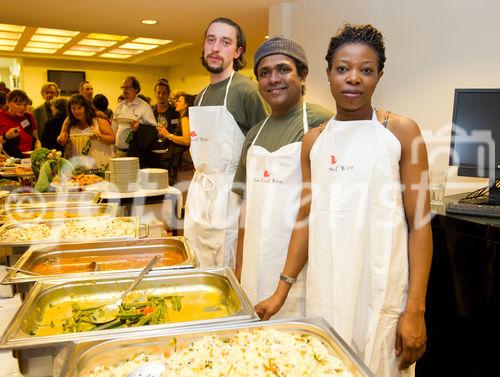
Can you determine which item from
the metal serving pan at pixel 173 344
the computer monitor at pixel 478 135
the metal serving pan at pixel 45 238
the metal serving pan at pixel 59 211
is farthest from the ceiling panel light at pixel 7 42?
the metal serving pan at pixel 173 344

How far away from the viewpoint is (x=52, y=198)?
2.74 m

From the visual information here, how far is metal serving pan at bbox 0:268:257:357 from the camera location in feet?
3.71

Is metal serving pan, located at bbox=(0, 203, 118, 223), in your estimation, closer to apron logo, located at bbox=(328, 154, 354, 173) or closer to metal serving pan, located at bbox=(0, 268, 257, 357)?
metal serving pan, located at bbox=(0, 268, 257, 357)

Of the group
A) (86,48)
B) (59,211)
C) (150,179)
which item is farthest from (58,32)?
(59,211)

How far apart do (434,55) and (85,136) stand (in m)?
3.08

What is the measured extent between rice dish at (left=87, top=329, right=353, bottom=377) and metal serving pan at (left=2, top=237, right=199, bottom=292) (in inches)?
25.3

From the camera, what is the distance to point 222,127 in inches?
81.3

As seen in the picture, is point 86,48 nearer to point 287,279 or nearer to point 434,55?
point 434,55

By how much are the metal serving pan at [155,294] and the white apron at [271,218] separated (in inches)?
10.7

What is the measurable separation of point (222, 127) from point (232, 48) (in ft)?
1.35

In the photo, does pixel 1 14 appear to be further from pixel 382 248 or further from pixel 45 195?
pixel 382 248

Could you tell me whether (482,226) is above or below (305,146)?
below

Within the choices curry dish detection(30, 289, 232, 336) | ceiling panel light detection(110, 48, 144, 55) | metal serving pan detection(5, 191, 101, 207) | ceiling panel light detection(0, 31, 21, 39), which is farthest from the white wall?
ceiling panel light detection(110, 48, 144, 55)

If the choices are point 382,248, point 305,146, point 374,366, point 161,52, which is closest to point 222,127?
point 305,146
